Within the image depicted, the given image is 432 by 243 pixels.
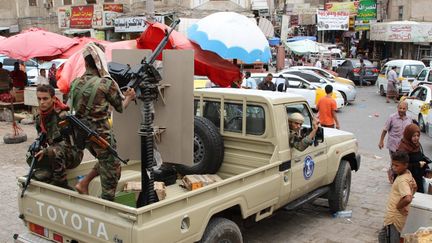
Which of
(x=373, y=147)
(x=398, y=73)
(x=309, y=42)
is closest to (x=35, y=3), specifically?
(x=309, y=42)

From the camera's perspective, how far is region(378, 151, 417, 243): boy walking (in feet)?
14.6

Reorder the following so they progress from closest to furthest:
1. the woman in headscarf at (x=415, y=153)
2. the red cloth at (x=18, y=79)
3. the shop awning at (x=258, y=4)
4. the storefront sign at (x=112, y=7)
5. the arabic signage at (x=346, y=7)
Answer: the woman in headscarf at (x=415, y=153), the red cloth at (x=18, y=79), the shop awning at (x=258, y=4), the storefront sign at (x=112, y=7), the arabic signage at (x=346, y=7)

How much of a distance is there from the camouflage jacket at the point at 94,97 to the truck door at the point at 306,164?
2.35m

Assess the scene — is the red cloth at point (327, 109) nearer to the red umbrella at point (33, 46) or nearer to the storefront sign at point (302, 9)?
the red umbrella at point (33, 46)

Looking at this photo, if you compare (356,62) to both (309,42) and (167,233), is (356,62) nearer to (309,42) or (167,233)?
(309,42)

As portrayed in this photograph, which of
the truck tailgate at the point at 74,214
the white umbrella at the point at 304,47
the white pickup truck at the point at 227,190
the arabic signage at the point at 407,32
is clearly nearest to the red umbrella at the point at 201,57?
the white pickup truck at the point at 227,190

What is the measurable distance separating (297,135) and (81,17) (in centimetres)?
2694

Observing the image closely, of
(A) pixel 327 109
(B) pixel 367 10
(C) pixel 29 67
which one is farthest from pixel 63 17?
Answer: (A) pixel 327 109

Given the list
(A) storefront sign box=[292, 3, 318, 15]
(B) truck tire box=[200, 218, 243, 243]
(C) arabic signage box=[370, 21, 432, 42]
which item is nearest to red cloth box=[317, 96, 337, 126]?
(B) truck tire box=[200, 218, 243, 243]

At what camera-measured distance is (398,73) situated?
839 inches

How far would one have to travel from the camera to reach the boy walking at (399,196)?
4.46 meters

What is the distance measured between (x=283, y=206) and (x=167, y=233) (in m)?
2.20

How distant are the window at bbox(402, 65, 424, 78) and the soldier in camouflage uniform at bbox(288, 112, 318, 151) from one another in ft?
56.5

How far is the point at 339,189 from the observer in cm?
665
